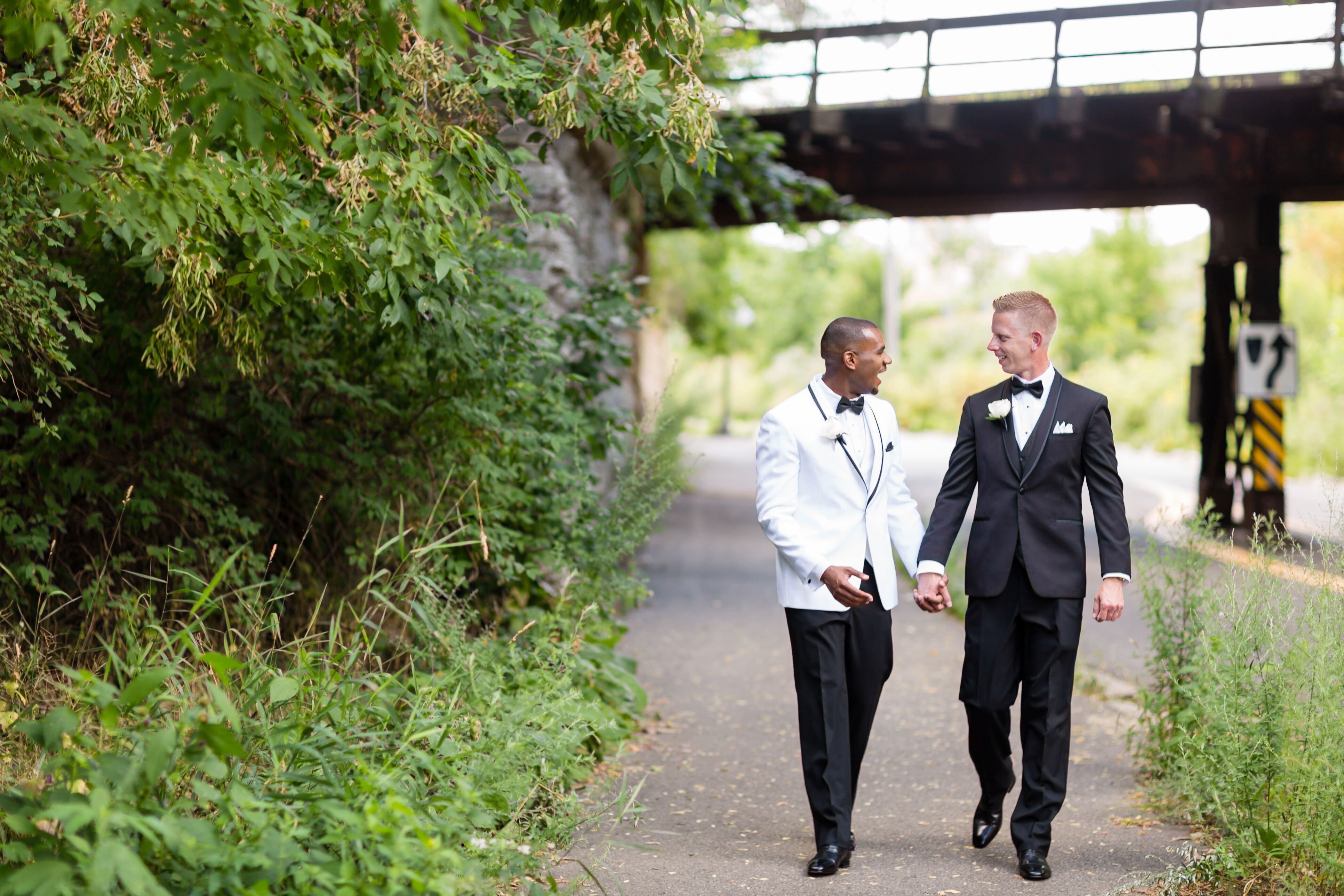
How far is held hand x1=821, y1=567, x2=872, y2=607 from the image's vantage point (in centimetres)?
429

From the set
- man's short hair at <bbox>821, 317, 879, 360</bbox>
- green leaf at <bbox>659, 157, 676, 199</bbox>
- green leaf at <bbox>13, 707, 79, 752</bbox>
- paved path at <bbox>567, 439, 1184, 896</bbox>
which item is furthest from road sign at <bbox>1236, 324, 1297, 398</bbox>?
green leaf at <bbox>13, 707, 79, 752</bbox>

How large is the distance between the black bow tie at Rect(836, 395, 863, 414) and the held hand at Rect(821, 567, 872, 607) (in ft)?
2.04

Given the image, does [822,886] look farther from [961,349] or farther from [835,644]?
[961,349]

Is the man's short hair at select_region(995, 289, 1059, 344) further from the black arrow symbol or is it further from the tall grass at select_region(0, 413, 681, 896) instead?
the black arrow symbol

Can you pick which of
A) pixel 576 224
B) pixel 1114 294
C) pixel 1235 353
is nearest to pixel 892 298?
pixel 1114 294

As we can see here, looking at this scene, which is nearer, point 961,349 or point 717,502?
point 717,502

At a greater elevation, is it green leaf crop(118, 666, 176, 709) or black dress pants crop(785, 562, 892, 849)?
green leaf crop(118, 666, 176, 709)

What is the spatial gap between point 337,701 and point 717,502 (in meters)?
17.8

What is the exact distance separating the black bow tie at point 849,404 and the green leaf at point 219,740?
2.55 m

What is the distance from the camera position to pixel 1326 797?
3762 millimetres

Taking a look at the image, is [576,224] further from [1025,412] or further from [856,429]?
[1025,412]

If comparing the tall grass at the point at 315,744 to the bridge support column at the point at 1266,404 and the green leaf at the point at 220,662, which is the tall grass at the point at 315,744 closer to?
the green leaf at the point at 220,662

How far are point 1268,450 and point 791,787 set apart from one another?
12.2 m

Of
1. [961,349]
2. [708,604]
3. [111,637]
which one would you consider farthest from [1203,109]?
[961,349]
